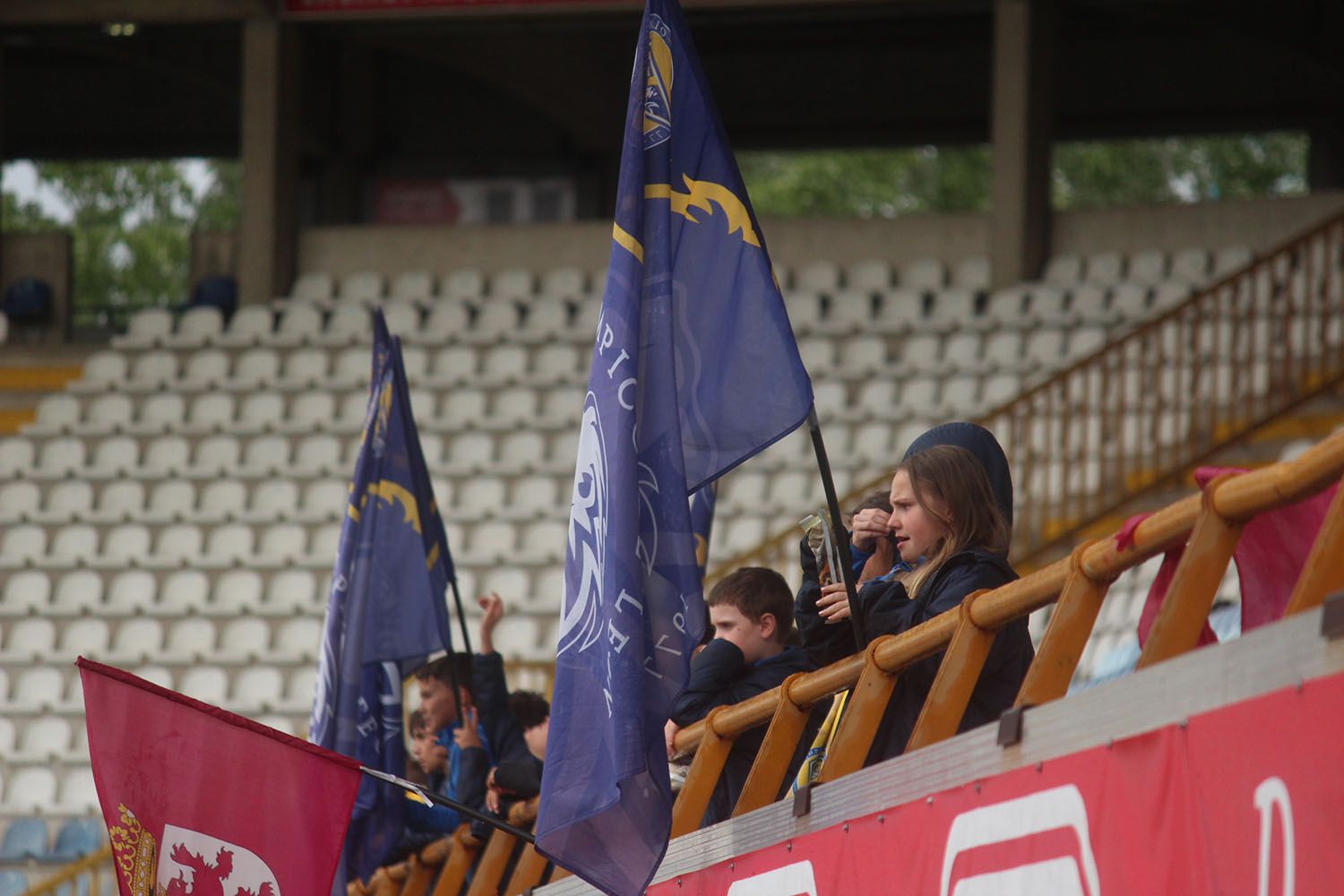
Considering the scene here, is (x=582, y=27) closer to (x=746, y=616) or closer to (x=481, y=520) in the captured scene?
(x=481, y=520)

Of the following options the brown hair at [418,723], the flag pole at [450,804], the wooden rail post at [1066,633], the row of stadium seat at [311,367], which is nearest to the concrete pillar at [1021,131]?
the row of stadium seat at [311,367]

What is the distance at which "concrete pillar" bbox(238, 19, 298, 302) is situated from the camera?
616 inches

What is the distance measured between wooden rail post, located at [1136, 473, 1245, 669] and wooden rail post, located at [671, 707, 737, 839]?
146 cm

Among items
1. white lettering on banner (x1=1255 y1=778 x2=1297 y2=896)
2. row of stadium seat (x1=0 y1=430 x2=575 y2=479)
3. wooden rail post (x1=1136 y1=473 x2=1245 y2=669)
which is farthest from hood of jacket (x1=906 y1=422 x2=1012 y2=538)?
row of stadium seat (x1=0 y1=430 x2=575 y2=479)

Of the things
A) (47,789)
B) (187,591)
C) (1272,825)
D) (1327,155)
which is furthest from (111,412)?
(1272,825)

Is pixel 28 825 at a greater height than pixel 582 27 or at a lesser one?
lesser

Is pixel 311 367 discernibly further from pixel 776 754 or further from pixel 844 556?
pixel 844 556

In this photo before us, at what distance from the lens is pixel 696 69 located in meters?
3.66

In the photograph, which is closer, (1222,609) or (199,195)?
(1222,609)

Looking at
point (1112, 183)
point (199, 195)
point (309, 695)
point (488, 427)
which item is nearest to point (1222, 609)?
point (309, 695)

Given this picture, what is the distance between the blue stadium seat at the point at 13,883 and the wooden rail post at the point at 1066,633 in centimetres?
807

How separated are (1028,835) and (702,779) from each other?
1299 mm

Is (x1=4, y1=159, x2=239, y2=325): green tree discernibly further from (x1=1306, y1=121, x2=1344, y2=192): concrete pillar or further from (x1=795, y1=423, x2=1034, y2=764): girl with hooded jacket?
(x1=795, y1=423, x2=1034, y2=764): girl with hooded jacket

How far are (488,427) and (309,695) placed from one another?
8.95 feet
